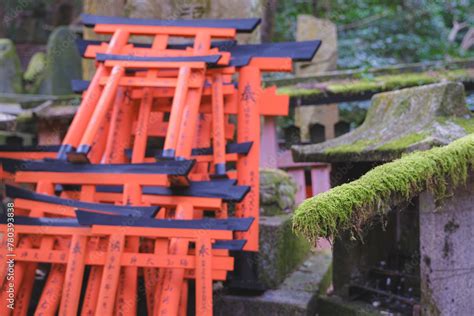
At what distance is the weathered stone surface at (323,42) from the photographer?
976 cm

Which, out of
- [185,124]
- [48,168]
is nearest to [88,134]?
[48,168]

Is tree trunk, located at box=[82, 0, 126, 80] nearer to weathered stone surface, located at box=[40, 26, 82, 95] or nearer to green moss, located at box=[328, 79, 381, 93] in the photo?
green moss, located at box=[328, 79, 381, 93]

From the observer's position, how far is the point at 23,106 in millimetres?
7738

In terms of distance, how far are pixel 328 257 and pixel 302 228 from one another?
4570mm

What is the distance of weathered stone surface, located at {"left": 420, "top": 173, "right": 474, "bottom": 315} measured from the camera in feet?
10.6

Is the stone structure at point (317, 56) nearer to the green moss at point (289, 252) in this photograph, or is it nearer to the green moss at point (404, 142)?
the green moss at point (289, 252)

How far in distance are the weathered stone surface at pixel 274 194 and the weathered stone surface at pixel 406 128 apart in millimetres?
1215

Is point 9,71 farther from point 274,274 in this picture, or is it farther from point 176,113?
point 274,274

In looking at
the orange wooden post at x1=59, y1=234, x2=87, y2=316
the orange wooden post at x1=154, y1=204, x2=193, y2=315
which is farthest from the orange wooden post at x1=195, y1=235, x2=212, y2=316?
the orange wooden post at x1=59, y1=234, x2=87, y2=316

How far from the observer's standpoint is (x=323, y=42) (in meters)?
9.80

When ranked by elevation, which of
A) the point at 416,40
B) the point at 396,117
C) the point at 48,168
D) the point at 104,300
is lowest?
the point at 104,300

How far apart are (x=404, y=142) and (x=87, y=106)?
8.91 feet

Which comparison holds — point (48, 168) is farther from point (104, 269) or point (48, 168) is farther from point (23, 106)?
point (23, 106)

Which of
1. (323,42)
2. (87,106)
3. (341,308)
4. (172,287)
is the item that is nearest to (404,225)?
(341,308)
